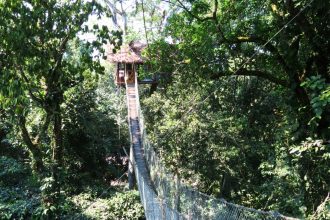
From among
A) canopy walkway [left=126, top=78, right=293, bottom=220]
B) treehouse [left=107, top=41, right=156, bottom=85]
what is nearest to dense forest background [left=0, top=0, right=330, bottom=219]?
canopy walkway [left=126, top=78, right=293, bottom=220]

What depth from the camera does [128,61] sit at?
10.9 metres

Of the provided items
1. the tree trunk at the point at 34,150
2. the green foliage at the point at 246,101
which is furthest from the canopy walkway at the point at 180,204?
the tree trunk at the point at 34,150

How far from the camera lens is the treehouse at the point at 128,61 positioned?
1093 cm

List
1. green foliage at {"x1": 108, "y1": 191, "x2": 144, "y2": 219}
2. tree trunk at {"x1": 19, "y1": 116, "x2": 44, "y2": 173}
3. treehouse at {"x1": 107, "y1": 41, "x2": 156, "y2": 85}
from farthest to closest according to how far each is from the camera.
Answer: treehouse at {"x1": 107, "y1": 41, "x2": 156, "y2": 85}, green foliage at {"x1": 108, "y1": 191, "x2": 144, "y2": 219}, tree trunk at {"x1": 19, "y1": 116, "x2": 44, "y2": 173}

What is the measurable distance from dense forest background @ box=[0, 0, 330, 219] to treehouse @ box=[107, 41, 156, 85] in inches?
38.2

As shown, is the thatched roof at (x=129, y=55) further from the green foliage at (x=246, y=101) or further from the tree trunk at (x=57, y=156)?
the tree trunk at (x=57, y=156)

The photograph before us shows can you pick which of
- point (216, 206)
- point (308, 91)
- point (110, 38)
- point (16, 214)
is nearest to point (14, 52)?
point (110, 38)

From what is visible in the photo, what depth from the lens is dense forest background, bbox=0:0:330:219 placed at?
12.3 feet

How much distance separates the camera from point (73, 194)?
7.85 meters

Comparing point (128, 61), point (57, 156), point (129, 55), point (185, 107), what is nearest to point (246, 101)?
point (185, 107)

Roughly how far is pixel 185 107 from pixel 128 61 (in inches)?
155

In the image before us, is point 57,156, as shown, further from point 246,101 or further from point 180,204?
point 246,101

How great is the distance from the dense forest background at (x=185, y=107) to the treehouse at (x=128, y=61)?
97 cm

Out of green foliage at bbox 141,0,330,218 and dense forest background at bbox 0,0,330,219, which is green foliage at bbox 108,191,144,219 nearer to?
dense forest background at bbox 0,0,330,219
